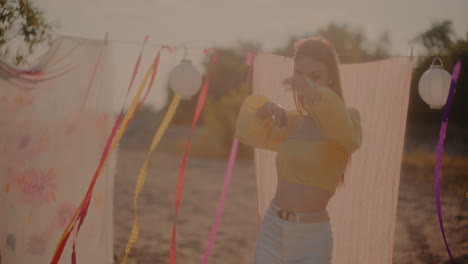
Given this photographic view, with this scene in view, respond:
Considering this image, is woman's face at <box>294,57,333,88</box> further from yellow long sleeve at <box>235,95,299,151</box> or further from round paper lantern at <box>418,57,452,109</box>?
round paper lantern at <box>418,57,452,109</box>

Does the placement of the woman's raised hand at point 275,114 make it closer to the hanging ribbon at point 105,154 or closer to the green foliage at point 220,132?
the hanging ribbon at point 105,154

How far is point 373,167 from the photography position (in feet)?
10.9

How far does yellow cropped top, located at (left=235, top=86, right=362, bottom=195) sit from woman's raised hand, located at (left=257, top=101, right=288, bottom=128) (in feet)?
0.38

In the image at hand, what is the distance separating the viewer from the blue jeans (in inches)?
84.4

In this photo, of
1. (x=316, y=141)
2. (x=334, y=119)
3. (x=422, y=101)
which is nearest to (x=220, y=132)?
(x=422, y=101)

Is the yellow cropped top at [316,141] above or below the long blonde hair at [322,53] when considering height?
below

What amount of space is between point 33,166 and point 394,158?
9.45 ft

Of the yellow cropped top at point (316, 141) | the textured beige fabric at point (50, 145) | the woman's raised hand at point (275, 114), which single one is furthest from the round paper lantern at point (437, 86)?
the textured beige fabric at point (50, 145)

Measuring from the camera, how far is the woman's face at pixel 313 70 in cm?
222

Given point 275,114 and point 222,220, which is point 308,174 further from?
point 222,220

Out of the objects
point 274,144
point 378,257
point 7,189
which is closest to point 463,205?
point 378,257

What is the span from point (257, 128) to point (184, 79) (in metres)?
0.84

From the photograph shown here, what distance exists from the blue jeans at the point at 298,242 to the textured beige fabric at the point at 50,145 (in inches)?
78.4

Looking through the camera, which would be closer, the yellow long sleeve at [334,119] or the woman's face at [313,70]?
the yellow long sleeve at [334,119]
